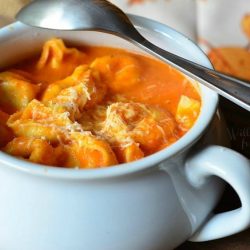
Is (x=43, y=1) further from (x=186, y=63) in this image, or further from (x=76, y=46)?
(x=186, y=63)

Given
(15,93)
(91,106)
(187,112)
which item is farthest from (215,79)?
(15,93)

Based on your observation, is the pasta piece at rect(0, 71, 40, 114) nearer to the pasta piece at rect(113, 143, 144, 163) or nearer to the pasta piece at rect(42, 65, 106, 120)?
the pasta piece at rect(42, 65, 106, 120)

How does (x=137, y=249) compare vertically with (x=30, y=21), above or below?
below

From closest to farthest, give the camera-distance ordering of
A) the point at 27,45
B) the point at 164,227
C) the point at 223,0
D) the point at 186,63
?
the point at 164,227 → the point at 186,63 → the point at 27,45 → the point at 223,0

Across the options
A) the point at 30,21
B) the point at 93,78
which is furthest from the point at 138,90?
the point at 30,21

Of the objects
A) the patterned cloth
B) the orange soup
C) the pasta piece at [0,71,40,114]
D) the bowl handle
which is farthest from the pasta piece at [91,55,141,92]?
the patterned cloth

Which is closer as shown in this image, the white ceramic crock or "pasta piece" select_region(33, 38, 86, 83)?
the white ceramic crock

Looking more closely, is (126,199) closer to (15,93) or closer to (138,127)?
(138,127)
